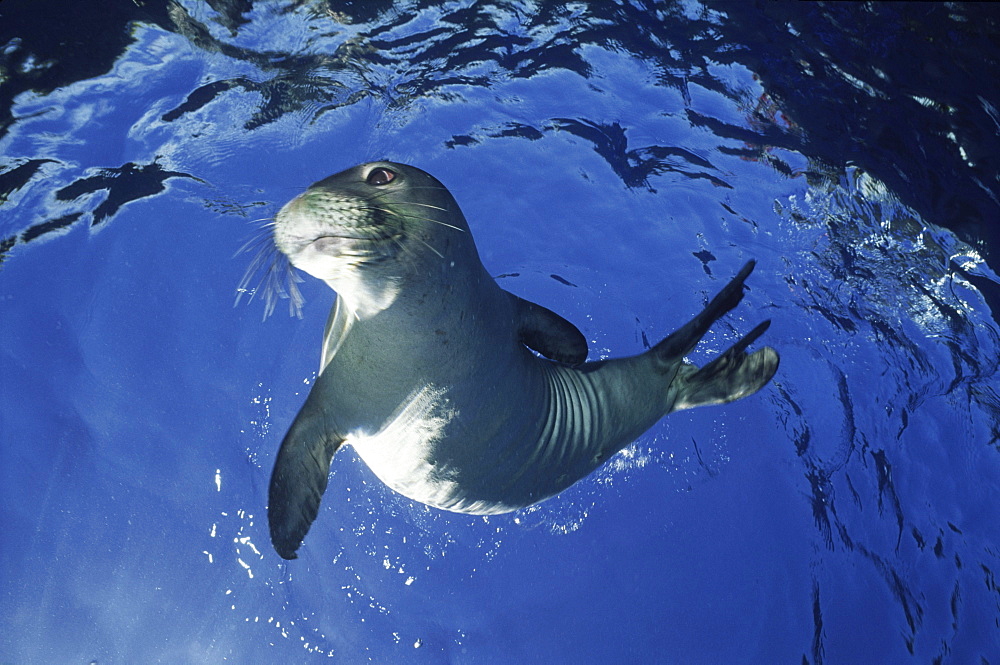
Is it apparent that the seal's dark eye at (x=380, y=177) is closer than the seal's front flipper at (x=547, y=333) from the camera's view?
Yes

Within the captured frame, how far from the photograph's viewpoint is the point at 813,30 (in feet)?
17.3

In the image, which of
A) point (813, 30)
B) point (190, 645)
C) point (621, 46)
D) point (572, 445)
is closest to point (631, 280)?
point (621, 46)

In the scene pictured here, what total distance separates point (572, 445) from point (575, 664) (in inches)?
144

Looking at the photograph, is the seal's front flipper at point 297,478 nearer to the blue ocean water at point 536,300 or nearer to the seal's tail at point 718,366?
the seal's tail at point 718,366

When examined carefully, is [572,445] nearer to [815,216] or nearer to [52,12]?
[815,216]

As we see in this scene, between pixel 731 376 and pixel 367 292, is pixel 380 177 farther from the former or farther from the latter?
pixel 731 376

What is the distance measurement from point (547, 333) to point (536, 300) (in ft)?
10.6

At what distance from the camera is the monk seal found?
3.02m

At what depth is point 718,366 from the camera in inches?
175

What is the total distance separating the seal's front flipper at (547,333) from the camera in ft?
13.7

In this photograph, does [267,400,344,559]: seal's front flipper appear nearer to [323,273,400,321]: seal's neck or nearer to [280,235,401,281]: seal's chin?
[323,273,400,321]: seal's neck

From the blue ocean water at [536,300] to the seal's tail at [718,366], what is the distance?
244 cm

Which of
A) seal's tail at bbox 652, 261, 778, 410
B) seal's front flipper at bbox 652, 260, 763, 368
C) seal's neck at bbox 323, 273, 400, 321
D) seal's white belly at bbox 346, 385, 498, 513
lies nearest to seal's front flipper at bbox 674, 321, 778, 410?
seal's tail at bbox 652, 261, 778, 410

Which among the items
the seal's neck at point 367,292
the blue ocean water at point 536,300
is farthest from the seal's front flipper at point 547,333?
the blue ocean water at point 536,300
